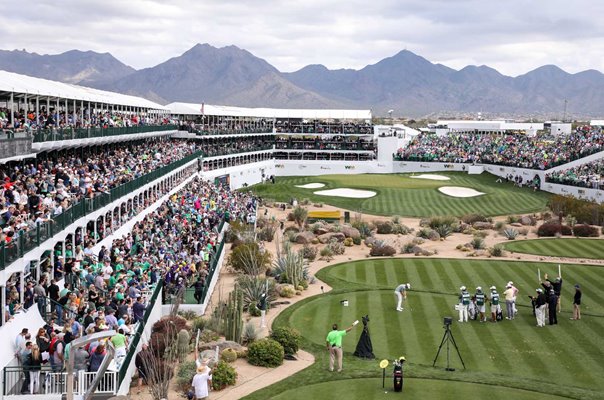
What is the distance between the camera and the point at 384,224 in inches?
2076

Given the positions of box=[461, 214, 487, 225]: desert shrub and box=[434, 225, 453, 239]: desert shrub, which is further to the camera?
box=[461, 214, 487, 225]: desert shrub

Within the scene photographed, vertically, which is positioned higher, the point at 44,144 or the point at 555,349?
the point at 44,144

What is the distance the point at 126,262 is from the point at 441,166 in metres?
71.2

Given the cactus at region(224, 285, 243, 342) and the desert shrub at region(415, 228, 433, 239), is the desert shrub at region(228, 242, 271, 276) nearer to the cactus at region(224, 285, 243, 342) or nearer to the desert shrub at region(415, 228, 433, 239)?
the cactus at region(224, 285, 243, 342)

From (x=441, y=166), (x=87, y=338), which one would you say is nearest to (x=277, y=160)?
(x=441, y=166)

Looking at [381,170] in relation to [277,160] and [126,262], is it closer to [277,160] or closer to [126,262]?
[277,160]

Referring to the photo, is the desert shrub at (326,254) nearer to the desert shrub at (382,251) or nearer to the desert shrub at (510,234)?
the desert shrub at (382,251)

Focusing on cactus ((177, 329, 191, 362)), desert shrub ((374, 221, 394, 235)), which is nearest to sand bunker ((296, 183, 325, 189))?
desert shrub ((374, 221, 394, 235))

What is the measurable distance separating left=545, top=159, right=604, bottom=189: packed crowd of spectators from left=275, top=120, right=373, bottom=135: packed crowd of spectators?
113ft

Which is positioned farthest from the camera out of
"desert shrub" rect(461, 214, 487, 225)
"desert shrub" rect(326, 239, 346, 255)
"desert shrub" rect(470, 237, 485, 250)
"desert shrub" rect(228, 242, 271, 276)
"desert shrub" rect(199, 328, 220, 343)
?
"desert shrub" rect(461, 214, 487, 225)

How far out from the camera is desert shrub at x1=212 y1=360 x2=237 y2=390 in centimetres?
2009

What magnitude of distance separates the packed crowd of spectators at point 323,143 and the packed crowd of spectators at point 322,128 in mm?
986

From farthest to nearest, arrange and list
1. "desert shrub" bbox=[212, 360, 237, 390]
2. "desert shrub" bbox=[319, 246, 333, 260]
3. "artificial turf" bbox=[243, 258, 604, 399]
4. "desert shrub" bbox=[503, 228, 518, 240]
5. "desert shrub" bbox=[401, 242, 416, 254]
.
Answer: "desert shrub" bbox=[503, 228, 518, 240]
"desert shrub" bbox=[401, 242, 416, 254]
"desert shrub" bbox=[319, 246, 333, 260]
"artificial turf" bbox=[243, 258, 604, 399]
"desert shrub" bbox=[212, 360, 237, 390]

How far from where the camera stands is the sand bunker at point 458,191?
70750 mm
